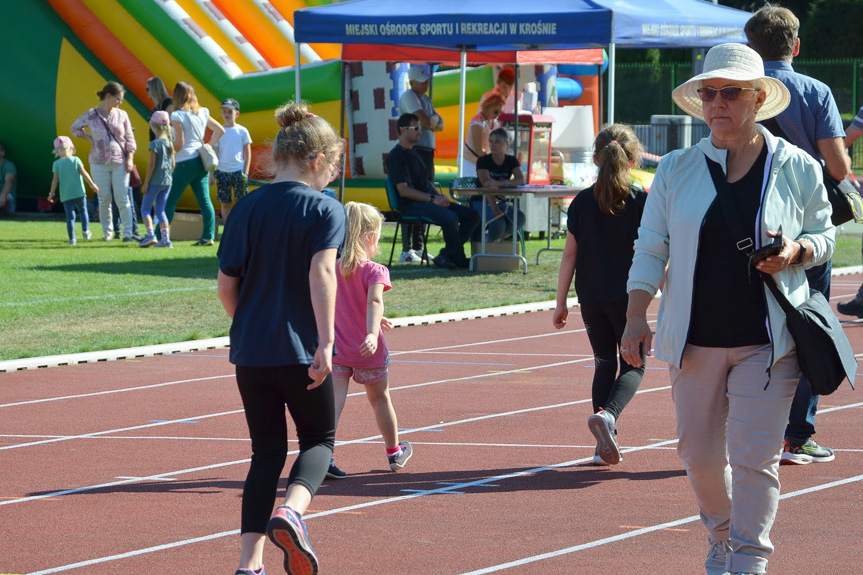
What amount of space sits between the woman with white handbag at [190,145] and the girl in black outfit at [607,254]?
11.7 meters

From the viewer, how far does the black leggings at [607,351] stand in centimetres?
716

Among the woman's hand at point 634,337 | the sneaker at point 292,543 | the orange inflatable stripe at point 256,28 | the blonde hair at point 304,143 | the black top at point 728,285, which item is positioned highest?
the orange inflatable stripe at point 256,28

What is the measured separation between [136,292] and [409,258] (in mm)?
4181

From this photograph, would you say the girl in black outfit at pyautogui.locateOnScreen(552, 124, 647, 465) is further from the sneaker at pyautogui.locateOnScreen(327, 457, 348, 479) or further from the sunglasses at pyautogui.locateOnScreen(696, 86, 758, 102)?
the sunglasses at pyautogui.locateOnScreen(696, 86, 758, 102)

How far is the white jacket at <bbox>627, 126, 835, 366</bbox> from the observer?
4.54 m

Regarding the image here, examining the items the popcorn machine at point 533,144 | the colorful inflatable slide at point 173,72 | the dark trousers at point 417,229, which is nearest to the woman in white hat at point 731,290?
the dark trousers at point 417,229

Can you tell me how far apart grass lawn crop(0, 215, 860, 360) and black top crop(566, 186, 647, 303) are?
198 inches

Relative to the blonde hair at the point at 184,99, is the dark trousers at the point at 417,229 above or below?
below

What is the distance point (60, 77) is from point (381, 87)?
5.51m

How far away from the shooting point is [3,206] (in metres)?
24.1

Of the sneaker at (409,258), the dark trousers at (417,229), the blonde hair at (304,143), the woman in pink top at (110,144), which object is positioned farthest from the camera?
the woman in pink top at (110,144)

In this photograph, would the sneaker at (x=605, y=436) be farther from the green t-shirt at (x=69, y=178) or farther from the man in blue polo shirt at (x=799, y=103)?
the green t-shirt at (x=69, y=178)

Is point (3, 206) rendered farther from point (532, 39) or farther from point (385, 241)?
point (532, 39)

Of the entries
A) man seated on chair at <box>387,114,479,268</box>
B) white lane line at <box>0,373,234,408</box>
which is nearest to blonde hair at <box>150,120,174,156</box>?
man seated on chair at <box>387,114,479,268</box>
